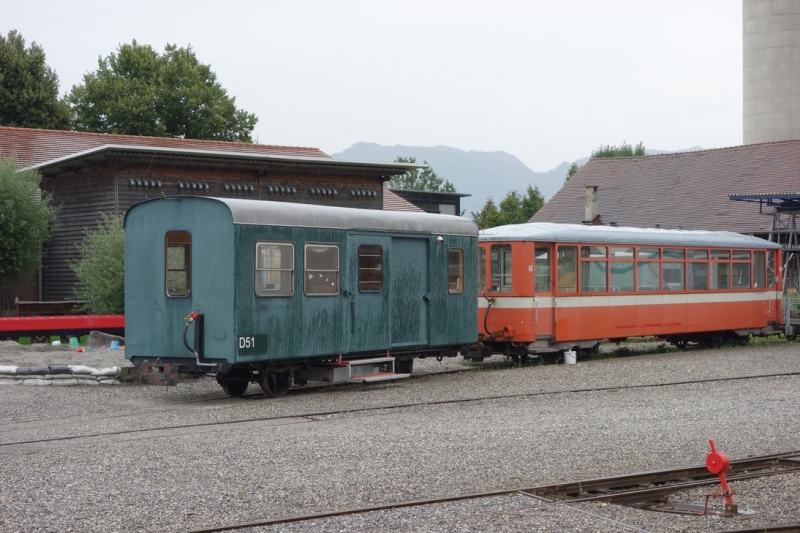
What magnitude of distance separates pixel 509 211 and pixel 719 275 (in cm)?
4470

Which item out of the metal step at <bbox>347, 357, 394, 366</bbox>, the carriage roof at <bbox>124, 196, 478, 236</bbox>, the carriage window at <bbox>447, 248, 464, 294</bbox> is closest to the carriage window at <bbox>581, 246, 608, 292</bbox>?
the carriage roof at <bbox>124, 196, 478, 236</bbox>

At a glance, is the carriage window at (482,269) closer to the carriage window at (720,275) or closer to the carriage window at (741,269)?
the carriage window at (720,275)

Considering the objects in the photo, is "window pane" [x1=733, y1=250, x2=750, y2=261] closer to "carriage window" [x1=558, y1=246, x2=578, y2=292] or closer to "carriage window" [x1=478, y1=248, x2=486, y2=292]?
"carriage window" [x1=558, y1=246, x2=578, y2=292]

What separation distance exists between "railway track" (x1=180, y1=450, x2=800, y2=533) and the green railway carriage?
21.9 feet

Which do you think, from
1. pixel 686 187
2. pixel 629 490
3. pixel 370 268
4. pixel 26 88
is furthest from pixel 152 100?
pixel 629 490

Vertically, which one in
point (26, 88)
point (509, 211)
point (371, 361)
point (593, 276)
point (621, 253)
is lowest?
point (371, 361)

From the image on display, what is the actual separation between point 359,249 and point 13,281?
16484mm

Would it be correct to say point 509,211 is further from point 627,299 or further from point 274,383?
point 274,383

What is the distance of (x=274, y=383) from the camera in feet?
50.4

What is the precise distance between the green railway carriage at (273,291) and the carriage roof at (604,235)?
342 centimetres

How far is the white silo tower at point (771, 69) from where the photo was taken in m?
75.9

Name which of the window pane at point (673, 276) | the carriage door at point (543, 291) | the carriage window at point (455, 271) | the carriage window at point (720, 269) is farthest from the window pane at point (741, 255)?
the carriage window at point (455, 271)

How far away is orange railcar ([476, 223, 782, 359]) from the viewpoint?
2003 cm

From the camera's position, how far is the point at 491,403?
46.4 ft
